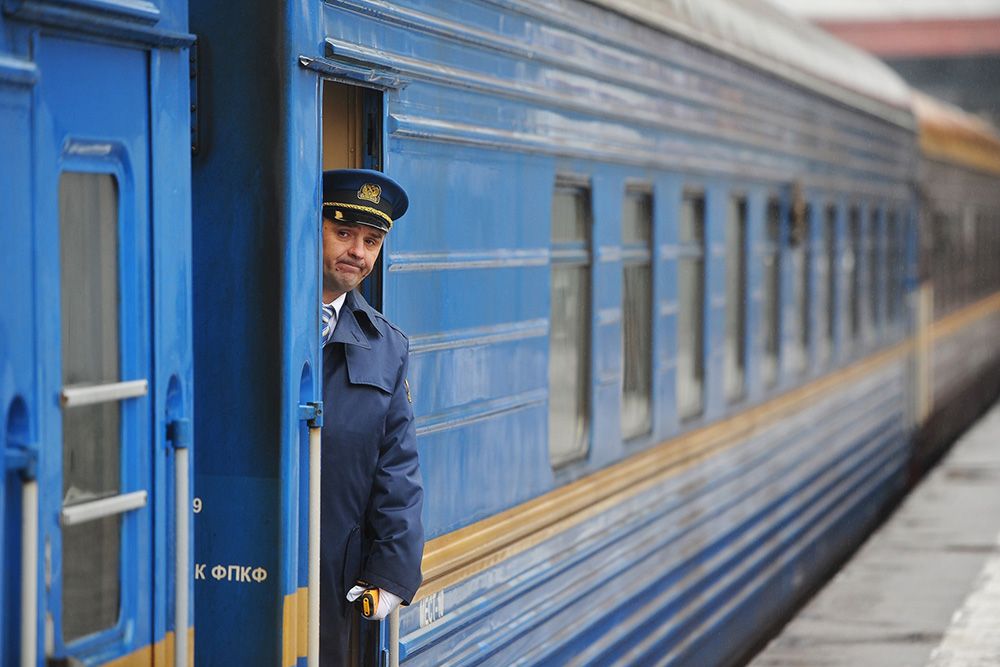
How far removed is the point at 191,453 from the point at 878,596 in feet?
19.5

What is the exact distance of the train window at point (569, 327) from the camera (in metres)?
5.25

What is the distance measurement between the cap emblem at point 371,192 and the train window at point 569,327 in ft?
5.17

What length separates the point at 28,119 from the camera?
2.73m

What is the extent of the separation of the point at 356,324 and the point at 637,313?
2.70 metres

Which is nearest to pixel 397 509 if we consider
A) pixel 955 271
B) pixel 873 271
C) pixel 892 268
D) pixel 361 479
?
pixel 361 479

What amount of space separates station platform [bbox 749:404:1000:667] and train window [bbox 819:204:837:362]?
124cm

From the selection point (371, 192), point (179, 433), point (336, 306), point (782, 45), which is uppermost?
point (782, 45)

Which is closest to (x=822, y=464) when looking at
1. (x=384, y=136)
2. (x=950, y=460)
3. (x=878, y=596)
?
(x=878, y=596)

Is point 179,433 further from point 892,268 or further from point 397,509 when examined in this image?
point 892,268

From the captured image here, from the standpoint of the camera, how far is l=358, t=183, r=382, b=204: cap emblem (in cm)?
363

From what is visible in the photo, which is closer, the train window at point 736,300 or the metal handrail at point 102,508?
the metal handrail at point 102,508

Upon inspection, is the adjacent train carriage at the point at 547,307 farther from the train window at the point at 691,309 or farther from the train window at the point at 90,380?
the train window at the point at 90,380

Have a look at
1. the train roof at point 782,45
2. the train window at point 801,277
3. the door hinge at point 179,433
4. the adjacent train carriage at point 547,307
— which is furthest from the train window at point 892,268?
the door hinge at point 179,433

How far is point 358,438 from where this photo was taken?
12.0ft
